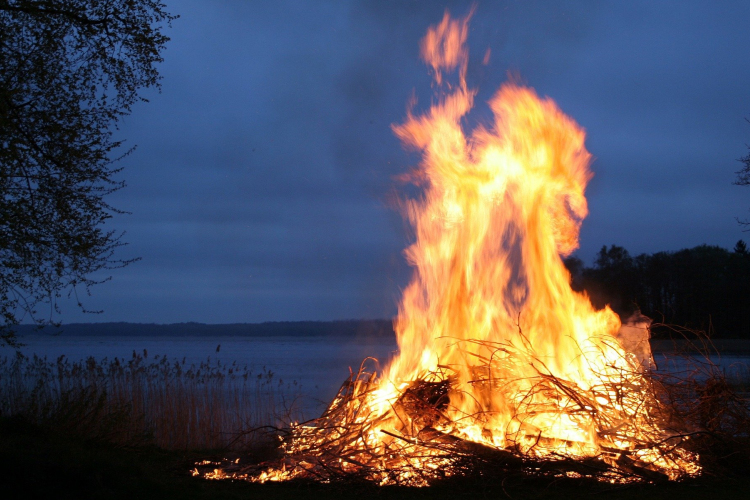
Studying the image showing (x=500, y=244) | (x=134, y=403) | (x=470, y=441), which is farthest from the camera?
(x=134, y=403)

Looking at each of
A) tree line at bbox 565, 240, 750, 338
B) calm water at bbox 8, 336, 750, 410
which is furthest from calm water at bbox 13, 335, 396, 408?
tree line at bbox 565, 240, 750, 338

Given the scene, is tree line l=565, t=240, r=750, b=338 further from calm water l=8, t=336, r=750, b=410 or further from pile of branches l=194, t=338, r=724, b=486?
pile of branches l=194, t=338, r=724, b=486

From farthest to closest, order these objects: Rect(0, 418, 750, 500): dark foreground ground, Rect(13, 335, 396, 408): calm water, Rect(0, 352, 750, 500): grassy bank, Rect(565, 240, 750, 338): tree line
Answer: Rect(565, 240, 750, 338): tree line, Rect(13, 335, 396, 408): calm water, Rect(0, 352, 750, 500): grassy bank, Rect(0, 418, 750, 500): dark foreground ground

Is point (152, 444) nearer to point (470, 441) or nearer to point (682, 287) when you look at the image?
point (470, 441)

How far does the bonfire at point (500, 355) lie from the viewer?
19.2 ft

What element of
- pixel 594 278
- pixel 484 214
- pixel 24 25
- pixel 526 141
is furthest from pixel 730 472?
pixel 594 278

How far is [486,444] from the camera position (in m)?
6.04

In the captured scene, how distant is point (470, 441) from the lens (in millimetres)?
5922

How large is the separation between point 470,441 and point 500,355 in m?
1.37

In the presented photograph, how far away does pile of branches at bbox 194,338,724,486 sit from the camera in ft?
18.3

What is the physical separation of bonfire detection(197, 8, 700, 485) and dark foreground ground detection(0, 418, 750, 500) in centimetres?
18

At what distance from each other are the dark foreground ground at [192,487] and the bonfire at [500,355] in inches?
7.0

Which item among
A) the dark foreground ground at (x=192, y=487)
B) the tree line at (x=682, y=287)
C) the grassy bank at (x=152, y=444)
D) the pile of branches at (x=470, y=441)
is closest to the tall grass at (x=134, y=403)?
the grassy bank at (x=152, y=444)

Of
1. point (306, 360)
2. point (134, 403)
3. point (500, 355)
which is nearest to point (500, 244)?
point (500, 355)
